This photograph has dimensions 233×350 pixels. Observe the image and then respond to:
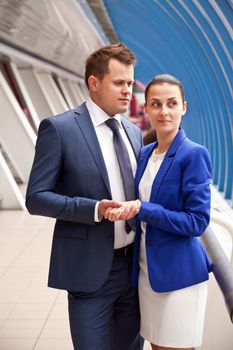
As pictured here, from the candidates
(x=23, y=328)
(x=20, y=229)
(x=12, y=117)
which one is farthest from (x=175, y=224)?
(x=12, y=117)

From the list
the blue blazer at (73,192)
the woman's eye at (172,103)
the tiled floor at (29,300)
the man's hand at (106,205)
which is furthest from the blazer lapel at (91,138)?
the tiled floor at (29,300)

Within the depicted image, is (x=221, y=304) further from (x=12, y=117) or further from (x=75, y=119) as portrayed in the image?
(x=12, y=117)

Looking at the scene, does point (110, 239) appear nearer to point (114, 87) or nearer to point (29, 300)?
point (114, 87)

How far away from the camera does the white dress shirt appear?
276cm

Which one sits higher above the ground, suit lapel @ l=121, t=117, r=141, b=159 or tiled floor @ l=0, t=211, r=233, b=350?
suit lapel @ l=121, t=117, r=141, b=159

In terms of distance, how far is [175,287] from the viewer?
2.47 m

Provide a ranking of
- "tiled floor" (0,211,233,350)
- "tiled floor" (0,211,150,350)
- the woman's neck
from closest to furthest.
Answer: the woman's neck → "tiled floor" (0,211,233,350) → "tiled floor" (0,211,150,350)

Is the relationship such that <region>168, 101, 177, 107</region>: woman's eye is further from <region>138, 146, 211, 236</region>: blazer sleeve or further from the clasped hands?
the clasped hands

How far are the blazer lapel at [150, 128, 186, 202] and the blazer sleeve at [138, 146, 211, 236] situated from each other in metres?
0.09

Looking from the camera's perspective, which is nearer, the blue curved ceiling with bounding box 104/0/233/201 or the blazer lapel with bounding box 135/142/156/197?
the blazer lapel with bounding box 135/142/156/197

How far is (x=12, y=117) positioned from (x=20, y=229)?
14.6 feet

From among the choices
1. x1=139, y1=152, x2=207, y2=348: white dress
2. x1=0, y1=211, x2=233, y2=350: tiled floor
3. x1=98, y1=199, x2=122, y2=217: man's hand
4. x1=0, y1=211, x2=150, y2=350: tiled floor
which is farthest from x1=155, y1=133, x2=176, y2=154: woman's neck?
x1=0, y1=211, x2=150, y2=350: tiled floor

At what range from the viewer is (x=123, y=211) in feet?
7.75

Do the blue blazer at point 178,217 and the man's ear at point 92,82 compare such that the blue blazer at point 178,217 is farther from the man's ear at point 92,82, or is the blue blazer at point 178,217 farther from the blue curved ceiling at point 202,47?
the blue curved ceiling at point 202,47
